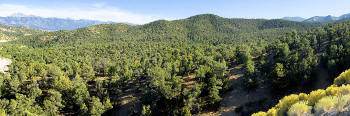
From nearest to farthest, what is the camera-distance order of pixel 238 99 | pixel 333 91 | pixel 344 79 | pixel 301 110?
pixel 301 110 < pixel 333 91 < pixel 344 79 < pixel 238 99

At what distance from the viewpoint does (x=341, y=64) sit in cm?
5412

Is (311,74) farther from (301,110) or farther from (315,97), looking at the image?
(301,110)

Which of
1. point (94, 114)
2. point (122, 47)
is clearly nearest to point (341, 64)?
point (94, 114)

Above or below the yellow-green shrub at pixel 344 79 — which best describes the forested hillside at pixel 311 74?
below

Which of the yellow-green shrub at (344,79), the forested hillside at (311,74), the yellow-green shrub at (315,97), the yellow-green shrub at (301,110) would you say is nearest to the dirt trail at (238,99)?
the forested hillside at (311,74)

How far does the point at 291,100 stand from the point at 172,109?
45.2 metres

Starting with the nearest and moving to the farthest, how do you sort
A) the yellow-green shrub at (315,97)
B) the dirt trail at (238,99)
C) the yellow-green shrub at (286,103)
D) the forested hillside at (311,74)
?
1. the forested hillside at (311,74)
2. the yellow-green shrub at (315,97)
3. the yellow-green shrub at (286,103)
4. the dirt trail at (238,99)

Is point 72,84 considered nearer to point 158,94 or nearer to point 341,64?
point 158,94

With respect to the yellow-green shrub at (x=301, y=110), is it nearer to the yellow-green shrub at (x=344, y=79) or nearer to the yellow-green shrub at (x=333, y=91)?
the yellow-green shrub at (x=333, y=91)

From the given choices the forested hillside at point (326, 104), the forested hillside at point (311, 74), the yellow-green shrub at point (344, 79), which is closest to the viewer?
the forested hillside at point (326, 104)

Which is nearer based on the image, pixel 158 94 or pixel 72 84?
pixel 158 94

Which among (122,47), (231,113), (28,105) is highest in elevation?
(122,47)

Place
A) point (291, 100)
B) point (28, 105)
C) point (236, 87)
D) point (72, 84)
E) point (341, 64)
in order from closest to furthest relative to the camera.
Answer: point (291, 100)
point (28, 105)
point (341, 64)
point (72, 84)
point (236, 87)

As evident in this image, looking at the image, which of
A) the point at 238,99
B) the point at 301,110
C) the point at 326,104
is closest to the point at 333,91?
the point at 326,104
